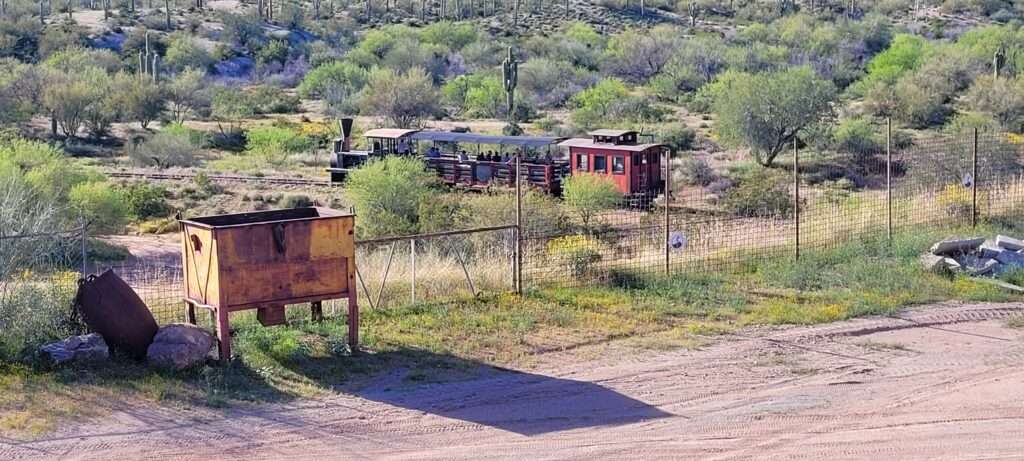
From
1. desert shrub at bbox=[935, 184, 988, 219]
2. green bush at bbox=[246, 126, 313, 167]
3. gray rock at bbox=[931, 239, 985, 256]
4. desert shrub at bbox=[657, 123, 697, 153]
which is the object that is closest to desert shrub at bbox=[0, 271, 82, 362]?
gray rock at bbox=[931, 239, 985, 256]

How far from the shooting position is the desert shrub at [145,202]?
119 ft

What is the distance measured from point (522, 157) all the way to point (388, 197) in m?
7.90

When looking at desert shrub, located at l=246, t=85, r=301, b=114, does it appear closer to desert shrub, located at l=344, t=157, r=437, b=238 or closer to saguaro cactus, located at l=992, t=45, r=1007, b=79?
desert shrub, located at l=344, t=157, r=437, b=238

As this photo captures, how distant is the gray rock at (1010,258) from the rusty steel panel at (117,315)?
1198 cm

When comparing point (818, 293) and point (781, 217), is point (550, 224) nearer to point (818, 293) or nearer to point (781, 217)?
point (781, 217)

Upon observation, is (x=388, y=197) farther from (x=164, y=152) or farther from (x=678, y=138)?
(x=678, y=138)

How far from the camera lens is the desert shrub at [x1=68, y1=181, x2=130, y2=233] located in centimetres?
3166

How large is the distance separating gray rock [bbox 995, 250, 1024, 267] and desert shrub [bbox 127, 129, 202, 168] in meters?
35.2

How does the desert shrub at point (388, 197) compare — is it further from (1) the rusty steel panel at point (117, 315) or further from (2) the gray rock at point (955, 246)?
(1) the rusty steel panel at point (117, 315)

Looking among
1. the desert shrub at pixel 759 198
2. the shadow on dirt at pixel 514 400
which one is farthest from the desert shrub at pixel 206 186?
the shadow on dirt at pixel 514 400

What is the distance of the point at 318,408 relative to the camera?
12539mm

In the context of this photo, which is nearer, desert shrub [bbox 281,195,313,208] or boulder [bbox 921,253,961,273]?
boulder [bbox 921,253,961,273]

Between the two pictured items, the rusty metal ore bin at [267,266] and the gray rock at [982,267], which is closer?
the rusty metal ore bin at [267,266]

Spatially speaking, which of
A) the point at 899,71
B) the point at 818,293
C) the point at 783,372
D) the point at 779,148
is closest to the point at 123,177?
the point at 779,148
